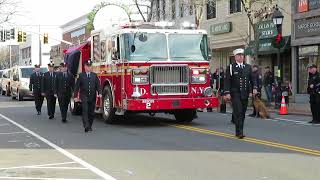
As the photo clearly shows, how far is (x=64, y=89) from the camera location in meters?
19.1

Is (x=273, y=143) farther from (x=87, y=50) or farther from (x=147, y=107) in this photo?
(x=87, y=50)

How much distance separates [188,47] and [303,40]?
13821mm

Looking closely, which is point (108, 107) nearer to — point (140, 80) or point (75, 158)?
point (140, 80)

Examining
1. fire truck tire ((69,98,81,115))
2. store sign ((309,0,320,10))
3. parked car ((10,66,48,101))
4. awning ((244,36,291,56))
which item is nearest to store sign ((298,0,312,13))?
store sign ((309,0,320,10))

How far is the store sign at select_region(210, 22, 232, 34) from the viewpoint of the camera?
36969 millimetres

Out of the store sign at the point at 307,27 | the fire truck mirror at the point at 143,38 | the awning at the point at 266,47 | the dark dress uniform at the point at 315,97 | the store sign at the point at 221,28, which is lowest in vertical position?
the dark dress uniform at the point at 315,97

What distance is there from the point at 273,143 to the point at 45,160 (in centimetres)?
474

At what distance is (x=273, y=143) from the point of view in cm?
1244

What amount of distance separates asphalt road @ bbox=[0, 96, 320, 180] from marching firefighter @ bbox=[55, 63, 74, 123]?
3.98ft

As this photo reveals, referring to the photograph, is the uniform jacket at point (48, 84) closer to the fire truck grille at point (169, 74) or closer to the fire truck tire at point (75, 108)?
the fire truck tire at point (75, 108)

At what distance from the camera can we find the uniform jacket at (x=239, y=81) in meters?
13.3

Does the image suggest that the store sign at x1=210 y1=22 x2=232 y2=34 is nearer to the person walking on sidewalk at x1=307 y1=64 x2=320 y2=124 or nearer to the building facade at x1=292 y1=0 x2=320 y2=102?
the building facade at x1=292 y1=0 x2=320 y2=102

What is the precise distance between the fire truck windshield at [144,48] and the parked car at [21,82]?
1881 cm

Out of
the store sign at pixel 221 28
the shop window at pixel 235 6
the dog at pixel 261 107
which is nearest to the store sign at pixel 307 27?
the shop window at pixel 235 6
